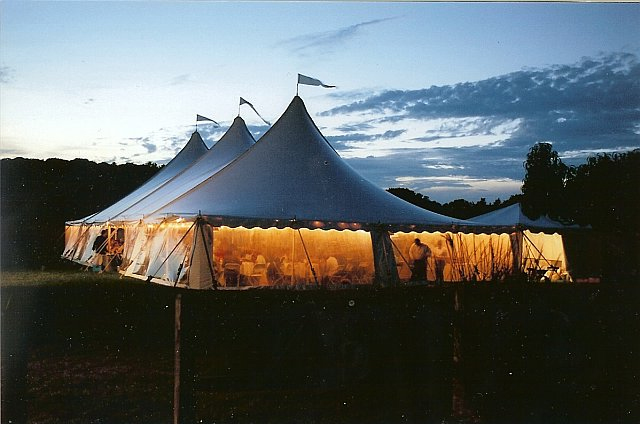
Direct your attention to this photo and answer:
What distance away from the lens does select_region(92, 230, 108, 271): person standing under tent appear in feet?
48.5

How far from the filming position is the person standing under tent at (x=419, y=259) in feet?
34.3

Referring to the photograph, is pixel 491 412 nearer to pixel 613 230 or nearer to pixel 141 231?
pixel 141 231

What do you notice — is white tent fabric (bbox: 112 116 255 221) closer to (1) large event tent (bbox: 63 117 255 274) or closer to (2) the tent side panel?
(1) large event tent (bbox: 63 117 255 274)

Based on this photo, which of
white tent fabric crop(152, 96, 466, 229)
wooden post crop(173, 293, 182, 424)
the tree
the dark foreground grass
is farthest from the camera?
the tree

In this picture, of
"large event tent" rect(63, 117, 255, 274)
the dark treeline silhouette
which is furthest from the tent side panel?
the dark treeline silhouette

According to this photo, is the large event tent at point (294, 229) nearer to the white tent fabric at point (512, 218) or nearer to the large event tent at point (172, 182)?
the large event tent at point (172, 182)

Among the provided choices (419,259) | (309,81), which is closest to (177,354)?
(419,259)

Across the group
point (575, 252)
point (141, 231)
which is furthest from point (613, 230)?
point (141, 231)

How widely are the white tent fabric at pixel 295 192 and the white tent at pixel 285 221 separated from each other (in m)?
0.02

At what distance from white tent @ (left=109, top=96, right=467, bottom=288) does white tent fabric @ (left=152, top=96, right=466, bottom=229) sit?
0.02m

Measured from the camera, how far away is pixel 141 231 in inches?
459

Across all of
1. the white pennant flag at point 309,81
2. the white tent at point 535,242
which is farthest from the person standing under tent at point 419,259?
the white pennant flag at point 309,81

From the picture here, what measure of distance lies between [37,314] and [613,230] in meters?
11.9

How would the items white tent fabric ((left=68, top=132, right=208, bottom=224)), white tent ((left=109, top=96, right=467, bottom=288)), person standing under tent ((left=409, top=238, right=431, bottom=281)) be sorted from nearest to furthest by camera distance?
white tent ((left=109, top=96, right=467, bottom=288))
person standing under tent ((left=409, top=238, right=431, bottom=281))
white tent fabric ((left=68, top=132, right=208, bottom=224))
